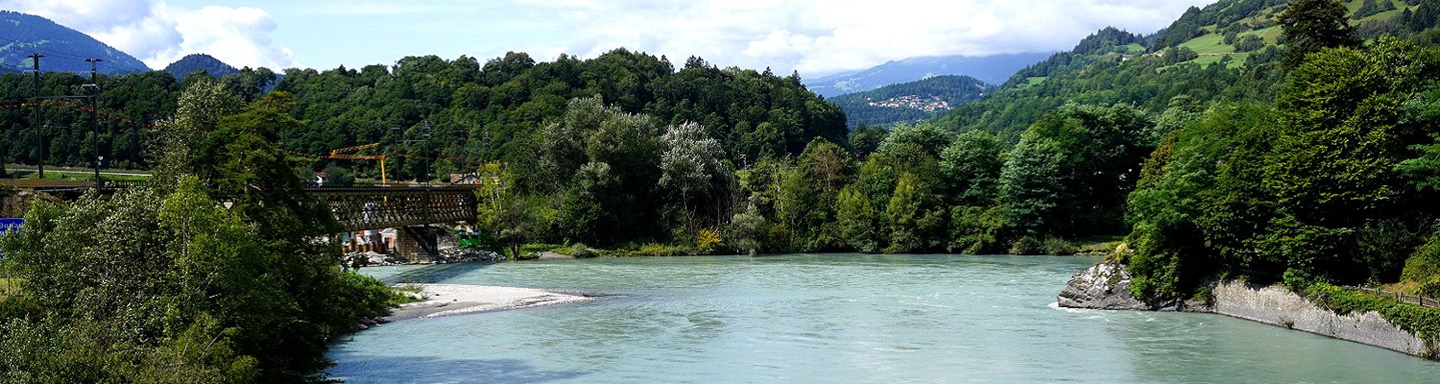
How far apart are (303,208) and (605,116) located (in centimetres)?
5020

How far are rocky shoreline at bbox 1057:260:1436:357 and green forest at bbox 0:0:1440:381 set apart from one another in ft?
2.16

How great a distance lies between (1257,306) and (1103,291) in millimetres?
5522

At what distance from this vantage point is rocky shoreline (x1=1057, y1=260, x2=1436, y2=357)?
97.4 feet

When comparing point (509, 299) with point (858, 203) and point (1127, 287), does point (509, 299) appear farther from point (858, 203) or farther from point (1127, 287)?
point (858, 203)

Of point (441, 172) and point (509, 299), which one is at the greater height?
point (441, 172)

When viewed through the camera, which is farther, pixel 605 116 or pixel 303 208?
pixel 605 116

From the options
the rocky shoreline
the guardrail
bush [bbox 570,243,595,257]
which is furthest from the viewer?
bush [bbox 570,243,595,257]

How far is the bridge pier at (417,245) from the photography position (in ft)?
229

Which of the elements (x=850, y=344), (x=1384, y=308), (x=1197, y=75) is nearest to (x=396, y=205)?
(x=850, y=344)

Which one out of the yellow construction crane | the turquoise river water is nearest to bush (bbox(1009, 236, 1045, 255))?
the turquoise river water

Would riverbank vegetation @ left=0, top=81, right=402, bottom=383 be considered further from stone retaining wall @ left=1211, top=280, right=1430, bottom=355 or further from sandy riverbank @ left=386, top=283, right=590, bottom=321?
stone retaining wall @ left=1211, top=280, right=1430, bottom=355

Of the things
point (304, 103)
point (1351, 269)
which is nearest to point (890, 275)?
point (1351, 269)

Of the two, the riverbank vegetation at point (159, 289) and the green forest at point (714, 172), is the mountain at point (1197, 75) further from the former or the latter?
the riverbank vegetation at point (159, 289)

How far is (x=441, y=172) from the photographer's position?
339 feet
